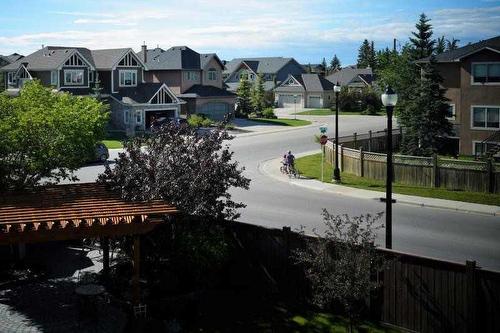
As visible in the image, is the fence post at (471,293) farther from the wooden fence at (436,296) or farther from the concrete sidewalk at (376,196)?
the concrete sidewalk at (376,196)

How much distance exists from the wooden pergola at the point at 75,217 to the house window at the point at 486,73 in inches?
1327

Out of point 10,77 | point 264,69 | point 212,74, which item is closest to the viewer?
point 10,77

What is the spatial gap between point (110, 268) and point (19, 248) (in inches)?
135

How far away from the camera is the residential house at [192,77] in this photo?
72.9 m

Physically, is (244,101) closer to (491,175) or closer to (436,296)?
(491,175)

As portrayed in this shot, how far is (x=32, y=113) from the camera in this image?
15195 millimetres

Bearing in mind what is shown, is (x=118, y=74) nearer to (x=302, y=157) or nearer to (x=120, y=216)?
(x=302, y=157)

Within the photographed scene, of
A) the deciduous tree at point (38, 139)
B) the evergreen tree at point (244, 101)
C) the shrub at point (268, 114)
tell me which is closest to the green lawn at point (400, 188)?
the deciduous tree at point (38, 139)

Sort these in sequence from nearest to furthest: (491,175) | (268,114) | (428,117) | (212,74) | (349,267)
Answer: (349,267)
(491,175)
(428,117)
(268,114)
(212,74)

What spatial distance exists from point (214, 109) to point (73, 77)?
18.2 m

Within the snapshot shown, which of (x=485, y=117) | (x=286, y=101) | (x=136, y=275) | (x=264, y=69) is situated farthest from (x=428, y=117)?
(x=264, y=69)

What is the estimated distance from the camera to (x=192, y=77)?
76938 mm

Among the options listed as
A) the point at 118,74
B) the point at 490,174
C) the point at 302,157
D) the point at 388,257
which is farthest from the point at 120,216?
the point at 118,74

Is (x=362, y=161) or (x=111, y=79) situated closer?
(x=362, y=161)
